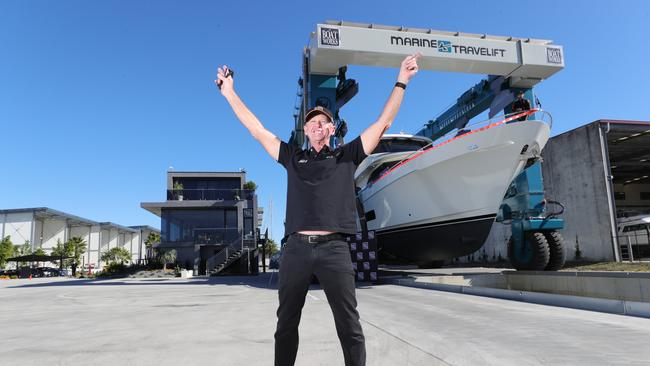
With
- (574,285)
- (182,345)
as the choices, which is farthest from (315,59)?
(182,345)

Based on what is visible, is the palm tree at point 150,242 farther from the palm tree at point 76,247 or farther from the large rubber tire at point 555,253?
the large rubber tire at point 555,253

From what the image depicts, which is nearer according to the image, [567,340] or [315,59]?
[567,340]

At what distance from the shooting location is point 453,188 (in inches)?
476

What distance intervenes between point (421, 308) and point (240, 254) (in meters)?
20.8

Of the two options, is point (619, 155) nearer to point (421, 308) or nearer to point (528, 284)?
point (528, 284)

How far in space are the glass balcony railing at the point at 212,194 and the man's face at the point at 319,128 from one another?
3024 cm

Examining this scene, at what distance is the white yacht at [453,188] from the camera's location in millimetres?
11144

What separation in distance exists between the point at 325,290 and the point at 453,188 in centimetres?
1062

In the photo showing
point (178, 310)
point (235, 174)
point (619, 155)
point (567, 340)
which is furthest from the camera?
point (235, 174)

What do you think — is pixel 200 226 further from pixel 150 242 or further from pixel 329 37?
pixel 150 242

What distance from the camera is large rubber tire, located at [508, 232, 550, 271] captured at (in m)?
12.2

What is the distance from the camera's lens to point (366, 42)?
12.5 m

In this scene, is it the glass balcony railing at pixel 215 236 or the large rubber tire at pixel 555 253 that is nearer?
the large rubber tire at pixel 555 253

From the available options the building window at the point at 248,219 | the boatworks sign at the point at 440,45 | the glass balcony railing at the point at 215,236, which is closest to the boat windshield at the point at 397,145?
the boatworks sign at the point at 440,45
